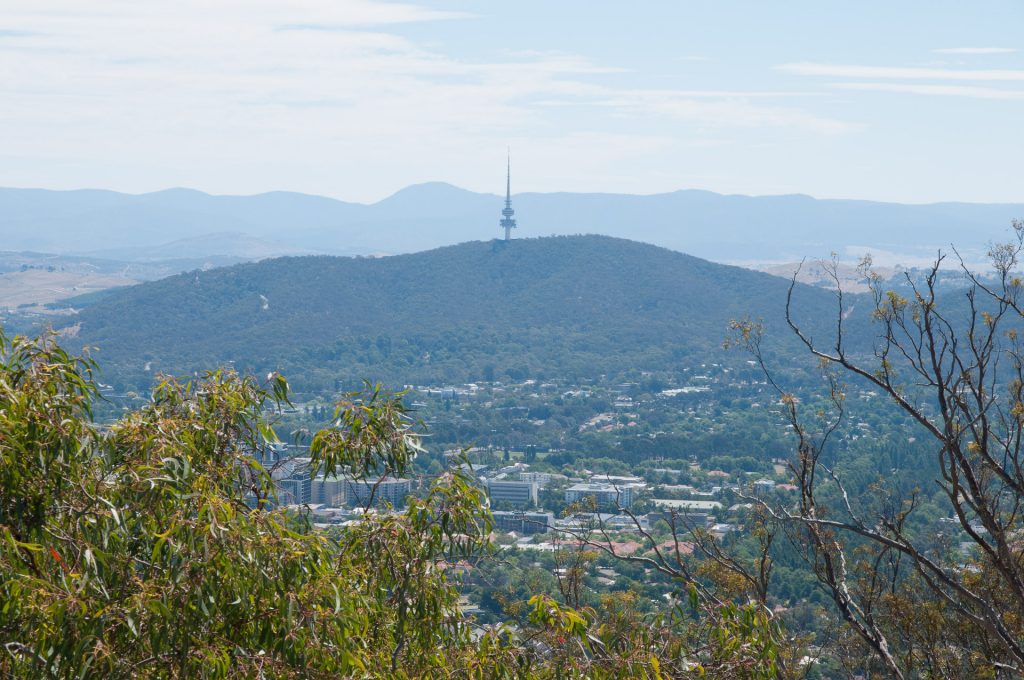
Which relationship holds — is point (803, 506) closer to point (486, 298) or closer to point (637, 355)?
point (637, 355)

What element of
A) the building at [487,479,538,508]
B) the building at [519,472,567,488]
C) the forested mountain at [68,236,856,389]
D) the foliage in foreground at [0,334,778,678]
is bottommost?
the building at [519,472,567,488]

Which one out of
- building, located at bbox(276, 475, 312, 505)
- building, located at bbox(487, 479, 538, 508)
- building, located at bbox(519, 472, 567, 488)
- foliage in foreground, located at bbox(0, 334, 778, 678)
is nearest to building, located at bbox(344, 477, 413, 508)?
foliage in foreground, located at bbox(0, 334, 778, 678)

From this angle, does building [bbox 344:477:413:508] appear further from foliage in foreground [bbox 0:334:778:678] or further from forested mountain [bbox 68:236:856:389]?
forested mountain [bbox 68:236:856:389]

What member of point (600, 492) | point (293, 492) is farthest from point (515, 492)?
point (293, 492)

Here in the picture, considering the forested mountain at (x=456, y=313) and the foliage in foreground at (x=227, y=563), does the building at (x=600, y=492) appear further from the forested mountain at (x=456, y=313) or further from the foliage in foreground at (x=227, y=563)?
the forested mountain at (x=456, y=313)

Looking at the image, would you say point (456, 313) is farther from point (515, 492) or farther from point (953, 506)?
point (953, 506)

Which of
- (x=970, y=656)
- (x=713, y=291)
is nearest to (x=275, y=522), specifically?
(x=970, y=656)

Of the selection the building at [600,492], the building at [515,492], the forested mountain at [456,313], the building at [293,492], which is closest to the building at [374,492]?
the building at [293,492]

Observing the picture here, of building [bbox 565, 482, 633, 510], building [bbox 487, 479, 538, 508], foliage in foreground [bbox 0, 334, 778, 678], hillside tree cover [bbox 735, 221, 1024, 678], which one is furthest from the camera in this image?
building [bbox 487, 479, 538, 508]
